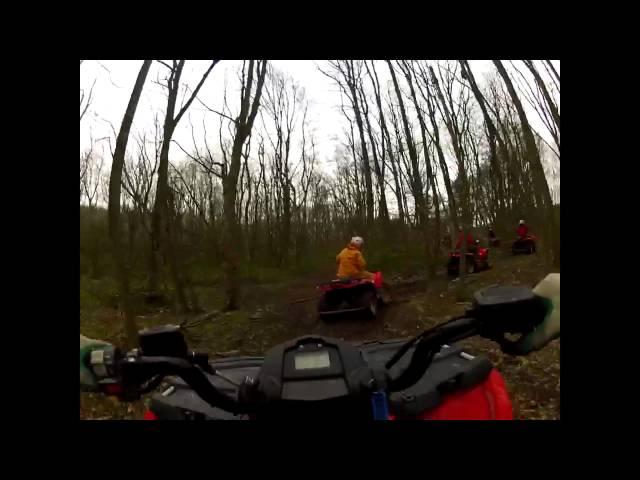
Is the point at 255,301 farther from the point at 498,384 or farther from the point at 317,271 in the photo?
the point at 498,384

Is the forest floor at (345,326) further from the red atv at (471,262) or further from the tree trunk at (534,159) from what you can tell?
the tree trunk at (534,159)

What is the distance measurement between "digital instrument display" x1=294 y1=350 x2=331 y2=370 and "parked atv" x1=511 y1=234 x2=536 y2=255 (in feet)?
56.6

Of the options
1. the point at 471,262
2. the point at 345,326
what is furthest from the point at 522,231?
the point at 345,326

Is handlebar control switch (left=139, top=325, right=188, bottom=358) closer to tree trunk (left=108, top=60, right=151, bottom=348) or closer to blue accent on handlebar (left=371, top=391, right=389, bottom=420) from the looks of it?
blue accent on handlebar (left=371, top=391, right=389, bottom=420)

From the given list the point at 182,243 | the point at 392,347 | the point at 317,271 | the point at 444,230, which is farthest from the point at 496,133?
the point at 392,347

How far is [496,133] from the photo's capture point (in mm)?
16203

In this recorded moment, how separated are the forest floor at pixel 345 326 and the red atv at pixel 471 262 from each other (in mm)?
402

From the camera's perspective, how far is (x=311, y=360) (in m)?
1.35

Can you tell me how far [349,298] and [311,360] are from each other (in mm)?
6874

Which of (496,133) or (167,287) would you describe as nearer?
(167,287)

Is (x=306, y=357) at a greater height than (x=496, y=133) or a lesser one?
lesser

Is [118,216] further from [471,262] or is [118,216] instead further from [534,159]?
[471,262]

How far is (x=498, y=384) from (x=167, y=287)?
43.0 ft

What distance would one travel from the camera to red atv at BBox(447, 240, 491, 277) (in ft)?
43.2
